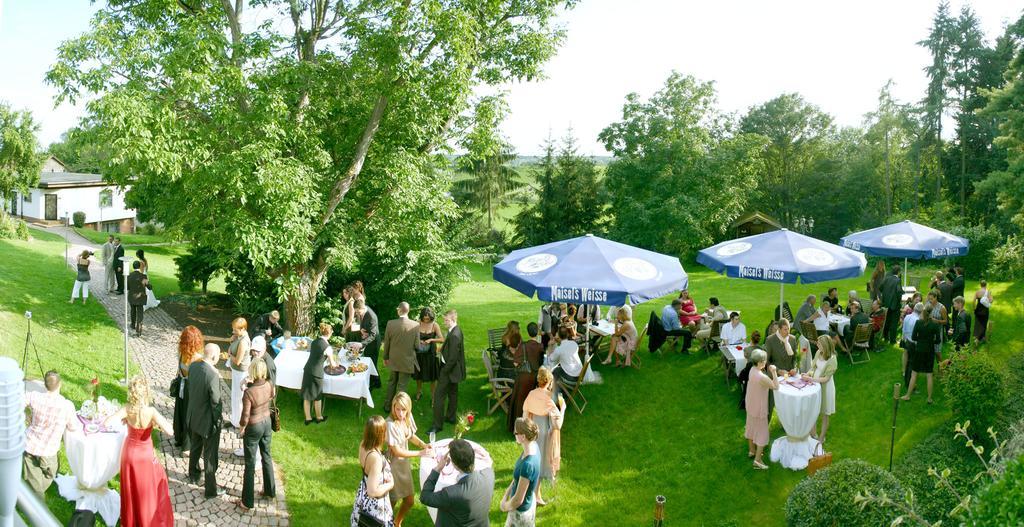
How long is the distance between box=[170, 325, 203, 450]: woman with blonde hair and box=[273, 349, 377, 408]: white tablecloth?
7.91 feet

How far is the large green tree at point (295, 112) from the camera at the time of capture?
12.3 metres

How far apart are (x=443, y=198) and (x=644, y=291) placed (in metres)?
7.02

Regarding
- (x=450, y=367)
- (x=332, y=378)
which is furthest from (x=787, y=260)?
(x=332, y=378)

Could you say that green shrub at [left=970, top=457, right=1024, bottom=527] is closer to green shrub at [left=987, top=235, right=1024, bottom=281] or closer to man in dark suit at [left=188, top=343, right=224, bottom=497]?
man in dark suit at [left=188, top=343, right=224, bottom=497]

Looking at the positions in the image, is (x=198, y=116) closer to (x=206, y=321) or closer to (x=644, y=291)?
(x=206, y=321)

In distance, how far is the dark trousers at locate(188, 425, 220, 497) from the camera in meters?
8.14

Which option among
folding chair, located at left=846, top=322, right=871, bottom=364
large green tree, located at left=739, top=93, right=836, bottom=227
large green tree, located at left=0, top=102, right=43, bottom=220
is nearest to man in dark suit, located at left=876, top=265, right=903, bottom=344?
folding chair, located at left=846, top=322, right=871, bottom=364

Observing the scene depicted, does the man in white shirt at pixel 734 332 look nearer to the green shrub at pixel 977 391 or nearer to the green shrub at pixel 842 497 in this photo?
the green shrub at pixel 977 391

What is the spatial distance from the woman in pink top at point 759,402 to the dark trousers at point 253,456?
255 inches

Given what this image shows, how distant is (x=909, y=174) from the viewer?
50.6 m

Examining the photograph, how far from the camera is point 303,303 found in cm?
1570

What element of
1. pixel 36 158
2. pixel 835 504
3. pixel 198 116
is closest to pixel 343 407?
pixel 198 116

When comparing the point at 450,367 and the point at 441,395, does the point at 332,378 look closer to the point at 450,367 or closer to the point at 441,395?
the point at 441,395

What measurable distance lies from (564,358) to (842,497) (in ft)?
16.9
